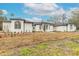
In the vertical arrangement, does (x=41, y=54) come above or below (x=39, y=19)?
below

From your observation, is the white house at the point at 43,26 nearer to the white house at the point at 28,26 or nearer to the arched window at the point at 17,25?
the white house at the point at 28,26

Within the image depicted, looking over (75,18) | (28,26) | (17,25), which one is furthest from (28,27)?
(75,18)

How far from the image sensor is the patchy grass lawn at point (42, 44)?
2.76m

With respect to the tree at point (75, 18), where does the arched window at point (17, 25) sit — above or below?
below

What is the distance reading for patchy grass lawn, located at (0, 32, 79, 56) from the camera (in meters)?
2.76

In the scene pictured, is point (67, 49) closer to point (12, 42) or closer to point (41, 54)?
point (41, 54)

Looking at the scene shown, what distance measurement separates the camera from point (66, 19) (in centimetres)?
279

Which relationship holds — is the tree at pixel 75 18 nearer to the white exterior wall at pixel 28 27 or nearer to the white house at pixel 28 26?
the white house at pixel 28 26

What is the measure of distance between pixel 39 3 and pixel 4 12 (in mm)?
355

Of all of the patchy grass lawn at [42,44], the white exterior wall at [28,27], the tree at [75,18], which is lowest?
the patchy grass lawn at [42,44]

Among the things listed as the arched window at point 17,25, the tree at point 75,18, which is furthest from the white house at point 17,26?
the tree at point 75,18

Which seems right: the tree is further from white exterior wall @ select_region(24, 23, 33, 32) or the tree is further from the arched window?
the arched window

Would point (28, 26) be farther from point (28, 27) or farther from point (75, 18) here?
point (75, 18)

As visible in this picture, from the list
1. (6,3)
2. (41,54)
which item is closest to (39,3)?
(6,3)
